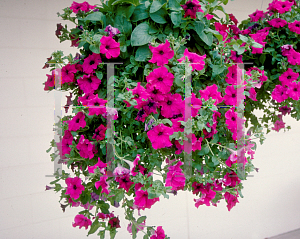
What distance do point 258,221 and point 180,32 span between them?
1.71 m

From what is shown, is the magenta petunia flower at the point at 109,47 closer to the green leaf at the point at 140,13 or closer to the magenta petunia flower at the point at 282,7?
the green leaf at the point at 140,13

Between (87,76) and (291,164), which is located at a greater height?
(87,76)

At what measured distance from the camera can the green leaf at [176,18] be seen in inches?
28.0

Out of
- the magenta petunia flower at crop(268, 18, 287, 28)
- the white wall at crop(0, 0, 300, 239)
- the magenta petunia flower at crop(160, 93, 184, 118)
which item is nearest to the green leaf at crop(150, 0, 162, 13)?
the magenta petunia flower at crop(160, 93, 184, 118)

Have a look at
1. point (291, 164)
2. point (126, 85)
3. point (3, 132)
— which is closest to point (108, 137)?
point (126, 85)

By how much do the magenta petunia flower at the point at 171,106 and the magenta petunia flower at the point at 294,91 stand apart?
54 cm

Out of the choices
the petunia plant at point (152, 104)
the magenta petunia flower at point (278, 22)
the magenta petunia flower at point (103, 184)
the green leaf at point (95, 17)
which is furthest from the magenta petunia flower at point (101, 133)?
the magenta petunia flower at point (278, 22)

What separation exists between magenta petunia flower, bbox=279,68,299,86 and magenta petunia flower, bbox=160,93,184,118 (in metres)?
0.57

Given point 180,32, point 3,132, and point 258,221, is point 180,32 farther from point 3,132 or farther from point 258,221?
point 258,221

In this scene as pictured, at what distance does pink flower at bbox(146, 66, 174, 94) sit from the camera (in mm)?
669

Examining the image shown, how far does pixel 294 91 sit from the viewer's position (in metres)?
1.00

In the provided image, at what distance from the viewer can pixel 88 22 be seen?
835 mm

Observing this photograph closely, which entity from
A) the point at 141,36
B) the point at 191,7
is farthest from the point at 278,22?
the point at 141,36

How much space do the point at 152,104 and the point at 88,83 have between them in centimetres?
25
